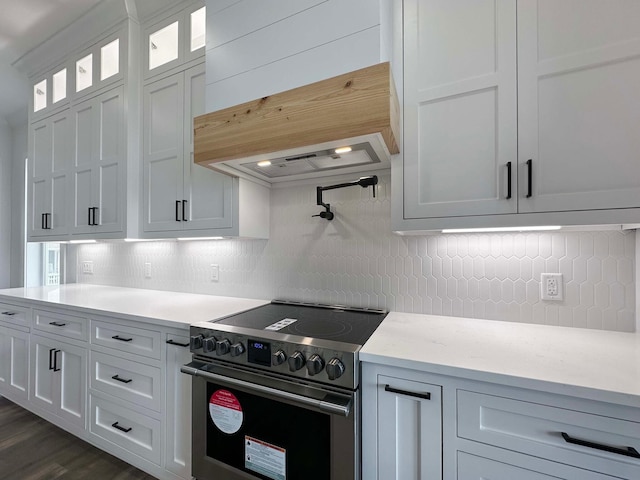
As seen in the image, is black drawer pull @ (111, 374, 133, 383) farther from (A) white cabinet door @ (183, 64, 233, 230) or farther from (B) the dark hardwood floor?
(A) white cabinet door @ (183, 64, 233, 230)

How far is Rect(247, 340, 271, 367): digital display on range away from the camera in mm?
1144

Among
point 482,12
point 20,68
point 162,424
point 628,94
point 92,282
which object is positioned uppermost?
point 20,68

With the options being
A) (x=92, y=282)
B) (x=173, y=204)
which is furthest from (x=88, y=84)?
(x=92, y=282)

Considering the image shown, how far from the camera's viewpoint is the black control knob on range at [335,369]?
3.27ft

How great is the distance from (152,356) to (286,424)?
2.84 ft

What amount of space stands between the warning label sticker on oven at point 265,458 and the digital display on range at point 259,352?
345mm

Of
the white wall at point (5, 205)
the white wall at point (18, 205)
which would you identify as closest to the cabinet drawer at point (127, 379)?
the white wall at point (18, 205)

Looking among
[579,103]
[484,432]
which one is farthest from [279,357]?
[579,103]

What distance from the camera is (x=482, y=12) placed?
1136mm

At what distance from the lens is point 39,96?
8.80 ft

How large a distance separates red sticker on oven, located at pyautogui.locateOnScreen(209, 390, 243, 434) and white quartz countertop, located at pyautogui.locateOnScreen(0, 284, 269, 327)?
377mm

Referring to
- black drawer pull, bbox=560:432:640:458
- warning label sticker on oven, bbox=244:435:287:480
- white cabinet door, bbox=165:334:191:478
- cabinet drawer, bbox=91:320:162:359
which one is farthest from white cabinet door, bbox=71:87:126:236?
black drawer pull, bbox=560:432:640:458

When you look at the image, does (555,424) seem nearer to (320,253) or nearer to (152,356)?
(320,253)

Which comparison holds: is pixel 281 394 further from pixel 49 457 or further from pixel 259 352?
pixel 49 457
